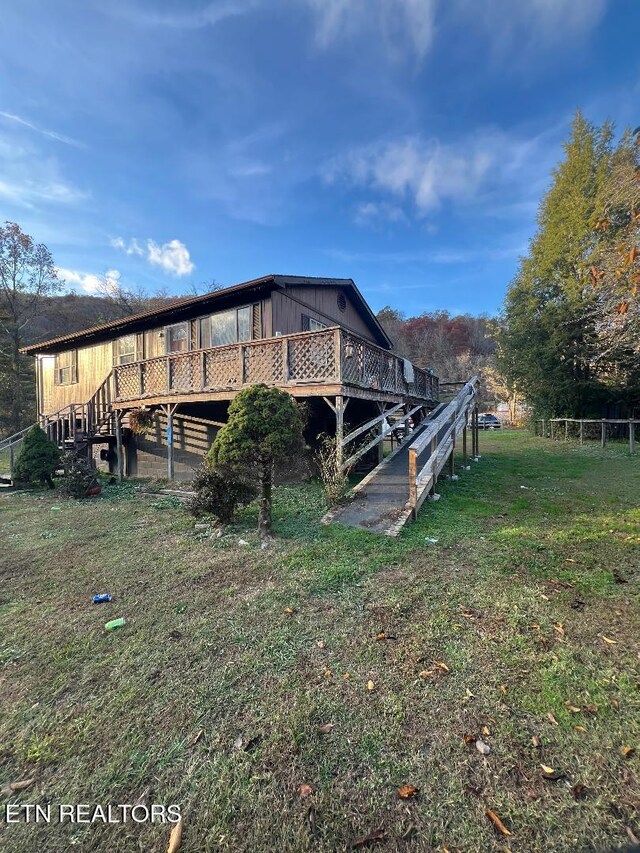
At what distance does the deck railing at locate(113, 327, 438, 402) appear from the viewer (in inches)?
314

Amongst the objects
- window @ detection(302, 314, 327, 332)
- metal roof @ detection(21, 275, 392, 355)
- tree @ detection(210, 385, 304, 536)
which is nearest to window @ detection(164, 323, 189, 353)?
metal roof @ detection(21, 275, 392, 355)

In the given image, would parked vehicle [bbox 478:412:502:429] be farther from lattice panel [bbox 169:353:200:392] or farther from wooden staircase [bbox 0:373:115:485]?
wooden staircase [bbox 0:373:115:485]

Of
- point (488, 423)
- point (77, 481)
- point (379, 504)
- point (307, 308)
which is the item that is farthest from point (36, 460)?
point (488, 423)

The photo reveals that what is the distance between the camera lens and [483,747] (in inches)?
75.4


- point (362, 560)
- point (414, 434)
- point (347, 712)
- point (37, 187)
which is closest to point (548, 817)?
point (347, 712)

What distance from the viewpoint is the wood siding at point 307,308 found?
10297 millimetres

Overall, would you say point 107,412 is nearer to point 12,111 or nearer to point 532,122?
point 12,111

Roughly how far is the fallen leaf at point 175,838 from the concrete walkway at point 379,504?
397 cm

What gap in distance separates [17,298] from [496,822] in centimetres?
3341

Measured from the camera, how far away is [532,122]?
34.3 feet

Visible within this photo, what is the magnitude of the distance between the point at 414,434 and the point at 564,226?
50.5 feet

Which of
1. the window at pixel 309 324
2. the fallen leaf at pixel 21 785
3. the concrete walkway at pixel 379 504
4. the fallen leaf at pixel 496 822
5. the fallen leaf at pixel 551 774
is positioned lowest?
the fallen leaf at pixel 21 785

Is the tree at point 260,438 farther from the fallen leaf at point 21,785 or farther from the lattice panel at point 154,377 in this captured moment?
the lattice panel at point 154,377

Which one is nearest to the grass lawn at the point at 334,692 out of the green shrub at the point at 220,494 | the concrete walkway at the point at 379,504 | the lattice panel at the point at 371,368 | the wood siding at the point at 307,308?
the concrete walkway at the point at 379,504
